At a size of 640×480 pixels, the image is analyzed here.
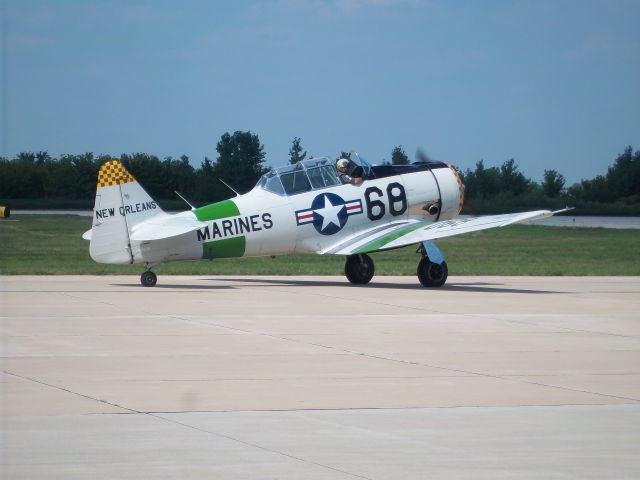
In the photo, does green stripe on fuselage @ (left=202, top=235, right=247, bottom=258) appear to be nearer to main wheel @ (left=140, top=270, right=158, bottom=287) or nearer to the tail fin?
main wheel @ (left=140, top=270, right=158, bottom=287)

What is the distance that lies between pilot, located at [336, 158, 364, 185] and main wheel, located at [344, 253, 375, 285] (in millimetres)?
1580

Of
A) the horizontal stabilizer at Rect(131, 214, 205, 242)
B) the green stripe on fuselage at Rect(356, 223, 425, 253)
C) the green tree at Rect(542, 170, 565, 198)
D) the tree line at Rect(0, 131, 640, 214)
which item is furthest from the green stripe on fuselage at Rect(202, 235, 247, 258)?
the green tree at Rect(542, 170, 565, 198)

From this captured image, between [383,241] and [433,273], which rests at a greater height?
[383,241]

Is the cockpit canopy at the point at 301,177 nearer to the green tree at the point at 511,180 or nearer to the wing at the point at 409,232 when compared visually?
the wing at the point at 409,232

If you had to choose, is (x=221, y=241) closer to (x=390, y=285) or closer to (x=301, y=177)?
(x=301, y=177)

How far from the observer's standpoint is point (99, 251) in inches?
837

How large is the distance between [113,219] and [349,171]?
16.4 ft

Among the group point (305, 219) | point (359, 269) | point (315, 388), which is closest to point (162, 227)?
point (305, 219)

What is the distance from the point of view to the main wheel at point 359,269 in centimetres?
2414

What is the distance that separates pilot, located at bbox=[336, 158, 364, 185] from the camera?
929 inches

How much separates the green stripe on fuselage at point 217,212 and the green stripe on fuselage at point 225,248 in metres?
0.45

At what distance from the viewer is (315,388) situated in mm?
11039

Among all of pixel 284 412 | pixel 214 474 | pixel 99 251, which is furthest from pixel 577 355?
pixel 99 251

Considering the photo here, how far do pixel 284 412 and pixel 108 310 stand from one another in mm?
8405
